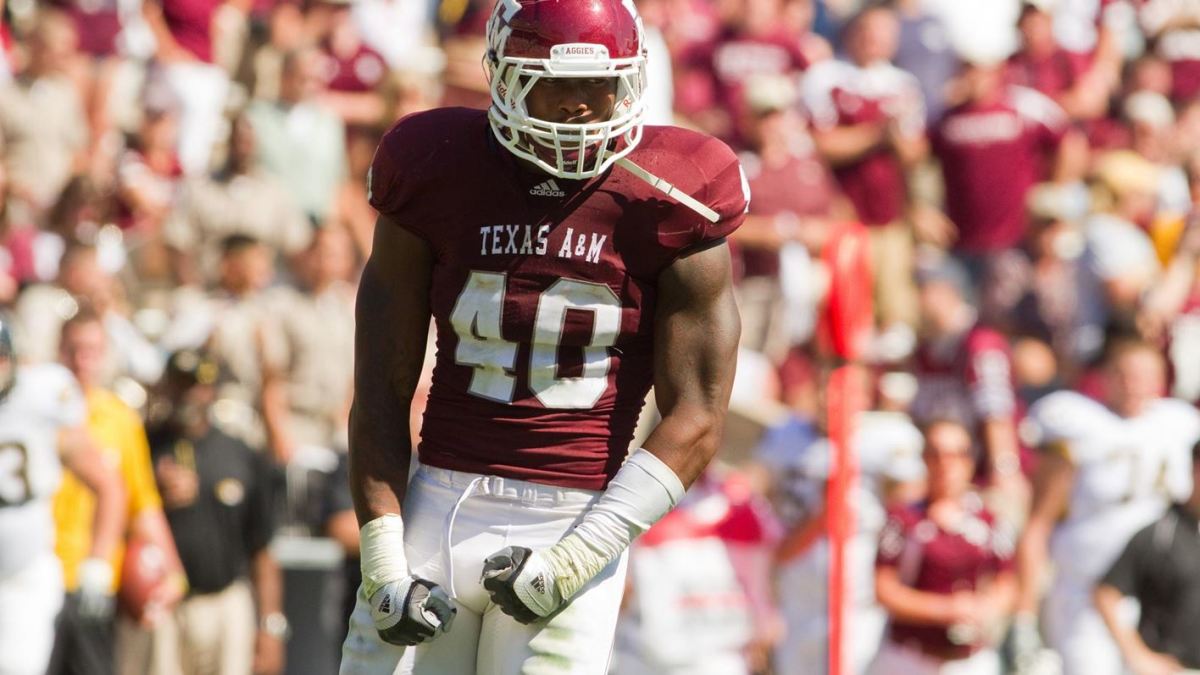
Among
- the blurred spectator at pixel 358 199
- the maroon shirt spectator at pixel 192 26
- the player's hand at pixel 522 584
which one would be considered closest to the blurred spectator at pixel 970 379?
the blurred spectator at pixel 358 199

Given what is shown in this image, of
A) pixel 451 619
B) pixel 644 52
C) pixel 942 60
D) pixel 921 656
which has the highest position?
pixel 644 52

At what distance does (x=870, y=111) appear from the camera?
1106 cm

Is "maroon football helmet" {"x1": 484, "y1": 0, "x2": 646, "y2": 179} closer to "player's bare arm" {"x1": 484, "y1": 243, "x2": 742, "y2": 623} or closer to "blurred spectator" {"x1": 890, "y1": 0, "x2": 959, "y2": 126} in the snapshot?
"player's bare arm" {"x1": 484, "y1": 243, "x2": 742, "y2": 623}

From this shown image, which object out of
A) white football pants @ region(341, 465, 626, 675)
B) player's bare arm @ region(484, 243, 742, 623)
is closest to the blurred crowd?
player's bare arm @ region(484, 243, 742, 623)

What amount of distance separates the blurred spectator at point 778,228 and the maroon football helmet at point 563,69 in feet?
18.6

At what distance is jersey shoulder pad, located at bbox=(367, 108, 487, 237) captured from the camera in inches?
163

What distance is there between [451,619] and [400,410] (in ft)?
1.67

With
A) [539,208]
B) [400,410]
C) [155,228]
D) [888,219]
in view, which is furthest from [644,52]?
[888,219]

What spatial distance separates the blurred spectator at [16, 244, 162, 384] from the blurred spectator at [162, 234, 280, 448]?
0.15 meters

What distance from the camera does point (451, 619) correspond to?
160 inches

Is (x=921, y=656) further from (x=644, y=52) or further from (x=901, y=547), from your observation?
(x=644, y=52)

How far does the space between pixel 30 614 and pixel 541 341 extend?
3778 mm

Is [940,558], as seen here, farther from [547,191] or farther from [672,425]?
[547,191]

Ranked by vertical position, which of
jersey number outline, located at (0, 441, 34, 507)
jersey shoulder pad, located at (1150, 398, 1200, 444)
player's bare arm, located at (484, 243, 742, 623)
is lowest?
jersey shoulder pad, located at (1150, 398, 1200, 444)
